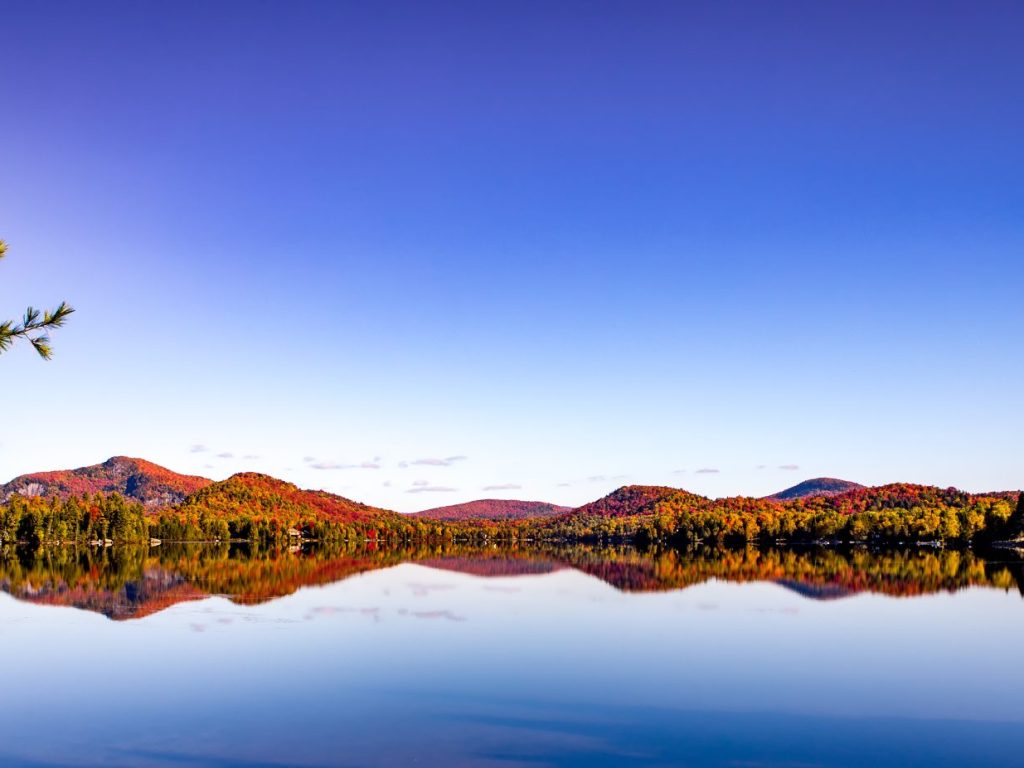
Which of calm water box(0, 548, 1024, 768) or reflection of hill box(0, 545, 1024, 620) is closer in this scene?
calm water box(0, 548, 1024, 768)

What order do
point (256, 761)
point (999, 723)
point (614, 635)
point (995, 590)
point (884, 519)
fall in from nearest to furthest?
1. point (256, 761)
2. point (999, 723)
3. point (614, 635)
4. point (995, 590)
5. point (884, 519)

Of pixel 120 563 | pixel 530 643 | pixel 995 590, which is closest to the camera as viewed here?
pixel 530 643

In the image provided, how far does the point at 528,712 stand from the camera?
19.7 meters

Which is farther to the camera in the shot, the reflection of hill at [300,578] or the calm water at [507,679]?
the reflection of hill at [300,578]

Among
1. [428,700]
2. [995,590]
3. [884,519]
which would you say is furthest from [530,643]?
[884,519]

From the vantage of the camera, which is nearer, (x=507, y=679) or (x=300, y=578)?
(x=507, y=679)

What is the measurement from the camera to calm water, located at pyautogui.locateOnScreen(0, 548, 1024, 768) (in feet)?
55.2

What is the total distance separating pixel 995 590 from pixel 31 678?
52.1m

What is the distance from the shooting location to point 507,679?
77.4 feet

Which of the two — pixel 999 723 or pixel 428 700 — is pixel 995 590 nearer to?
pixel 999 723

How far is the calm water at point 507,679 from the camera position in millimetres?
16828

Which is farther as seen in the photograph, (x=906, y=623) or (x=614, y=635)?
(x=906, y=623)

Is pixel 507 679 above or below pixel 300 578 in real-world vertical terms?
above

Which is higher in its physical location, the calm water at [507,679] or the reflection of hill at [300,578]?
the calm water at [507,679]
